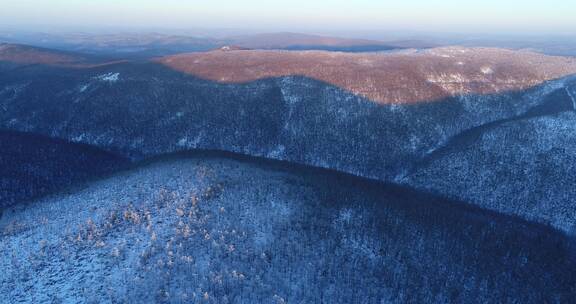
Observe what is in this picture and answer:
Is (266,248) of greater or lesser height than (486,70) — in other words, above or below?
below

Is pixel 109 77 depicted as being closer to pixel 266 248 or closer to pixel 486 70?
pixel 266 248

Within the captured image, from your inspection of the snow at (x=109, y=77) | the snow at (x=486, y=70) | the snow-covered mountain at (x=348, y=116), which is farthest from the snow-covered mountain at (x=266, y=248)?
the snow at (x=486, y=70)

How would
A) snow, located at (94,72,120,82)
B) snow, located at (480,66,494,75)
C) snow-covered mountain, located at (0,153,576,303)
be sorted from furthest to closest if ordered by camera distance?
snow, located at (480,66,494,75), snow, located at (94,72,120,82), snow-covered mountain, located at (0,153,576,303)

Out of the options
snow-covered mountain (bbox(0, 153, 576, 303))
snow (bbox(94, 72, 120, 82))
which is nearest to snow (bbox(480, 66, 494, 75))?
snow-covered mountain (bbox(0, 153, 576, 303))

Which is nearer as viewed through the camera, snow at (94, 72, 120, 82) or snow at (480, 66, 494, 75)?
snow at (94, 72, 120, 82)

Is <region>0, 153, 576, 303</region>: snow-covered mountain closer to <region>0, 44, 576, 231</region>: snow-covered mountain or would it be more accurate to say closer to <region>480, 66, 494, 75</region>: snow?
<region>0, 44, 576, 231</region>: snow-covered mountain

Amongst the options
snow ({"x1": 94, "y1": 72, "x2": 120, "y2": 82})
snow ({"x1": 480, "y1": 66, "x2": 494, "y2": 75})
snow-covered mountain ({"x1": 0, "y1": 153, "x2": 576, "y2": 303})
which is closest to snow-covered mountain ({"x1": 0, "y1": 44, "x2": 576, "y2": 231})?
snow ({"x1": 480, "y1": 66, "x2": 494, "y2": 75})

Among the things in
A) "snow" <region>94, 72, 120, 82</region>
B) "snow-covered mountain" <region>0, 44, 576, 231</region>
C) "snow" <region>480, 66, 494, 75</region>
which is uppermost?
"snow" <region>480, 66, 494, 75</region>

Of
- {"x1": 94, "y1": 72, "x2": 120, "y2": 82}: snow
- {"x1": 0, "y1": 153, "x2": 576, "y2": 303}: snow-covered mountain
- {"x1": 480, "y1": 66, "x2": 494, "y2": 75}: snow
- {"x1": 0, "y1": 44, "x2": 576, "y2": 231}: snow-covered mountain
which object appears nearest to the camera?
{"x1": 0, "y1": 153, "x2": 576, "y2": 303}: snow-covered mountain

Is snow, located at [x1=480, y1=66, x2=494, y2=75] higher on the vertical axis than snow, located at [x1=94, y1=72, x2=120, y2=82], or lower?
higher

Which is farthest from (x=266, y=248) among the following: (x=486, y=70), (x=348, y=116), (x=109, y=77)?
(x=486, y=70)

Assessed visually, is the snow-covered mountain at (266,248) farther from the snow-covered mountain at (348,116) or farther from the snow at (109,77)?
the snow at (109,77)

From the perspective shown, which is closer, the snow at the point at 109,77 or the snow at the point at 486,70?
the snow at the point at 109,77
